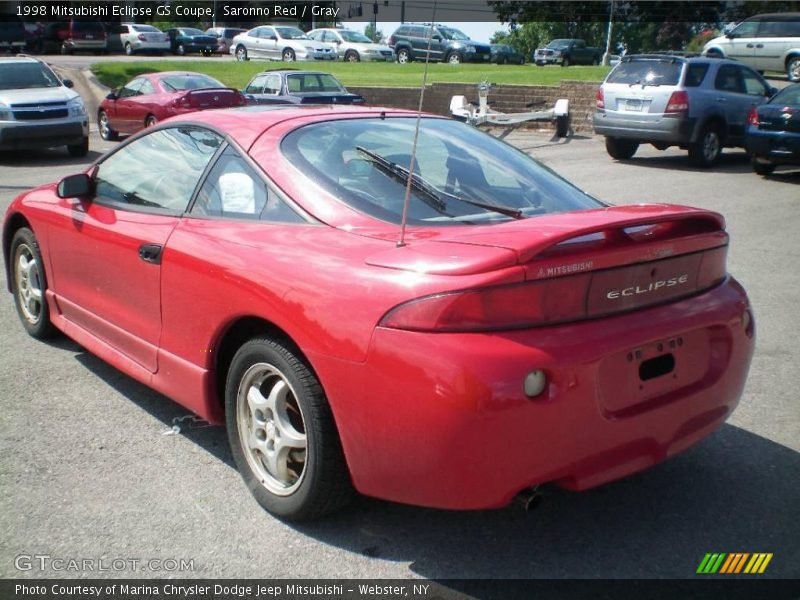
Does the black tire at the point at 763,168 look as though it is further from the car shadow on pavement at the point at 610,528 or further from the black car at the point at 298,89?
the car shadow on pavement at the point at 610,528

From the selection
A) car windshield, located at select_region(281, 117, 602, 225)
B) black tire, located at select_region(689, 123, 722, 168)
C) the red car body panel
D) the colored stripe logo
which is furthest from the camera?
the red car body panel

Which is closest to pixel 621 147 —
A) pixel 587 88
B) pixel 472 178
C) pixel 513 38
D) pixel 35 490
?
pixel 587 88

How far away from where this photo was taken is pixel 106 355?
445 centimetres

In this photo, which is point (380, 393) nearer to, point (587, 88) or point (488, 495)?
point (488, 495)

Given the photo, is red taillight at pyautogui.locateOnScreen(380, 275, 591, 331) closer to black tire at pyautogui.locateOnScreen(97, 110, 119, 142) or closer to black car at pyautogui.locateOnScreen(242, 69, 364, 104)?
black car at pyautogui.locateOnScreen(242, 69, 364, 104)

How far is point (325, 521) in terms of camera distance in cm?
342

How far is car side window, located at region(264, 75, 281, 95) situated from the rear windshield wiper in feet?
51.2

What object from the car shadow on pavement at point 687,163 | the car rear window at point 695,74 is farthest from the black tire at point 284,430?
the car rear window at point 695,74

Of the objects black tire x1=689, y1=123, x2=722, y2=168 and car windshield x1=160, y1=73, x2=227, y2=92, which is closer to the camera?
black tire x1=689, y1=123, x2=722, y2=168

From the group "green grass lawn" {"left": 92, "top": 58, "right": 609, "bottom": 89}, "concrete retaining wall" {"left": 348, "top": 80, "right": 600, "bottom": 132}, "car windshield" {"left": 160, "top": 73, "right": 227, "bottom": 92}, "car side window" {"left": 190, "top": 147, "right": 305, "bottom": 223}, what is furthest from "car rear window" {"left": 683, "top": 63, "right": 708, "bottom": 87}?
"car side window" {"left": 190, "top": 147, "right": 305, "bottom": 223}

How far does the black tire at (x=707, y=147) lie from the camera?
50.0 ft

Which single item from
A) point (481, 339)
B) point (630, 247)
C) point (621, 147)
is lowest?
point (621, 147)

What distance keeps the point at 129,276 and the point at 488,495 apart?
7.22 feet

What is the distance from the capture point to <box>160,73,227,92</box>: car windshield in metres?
18.4
